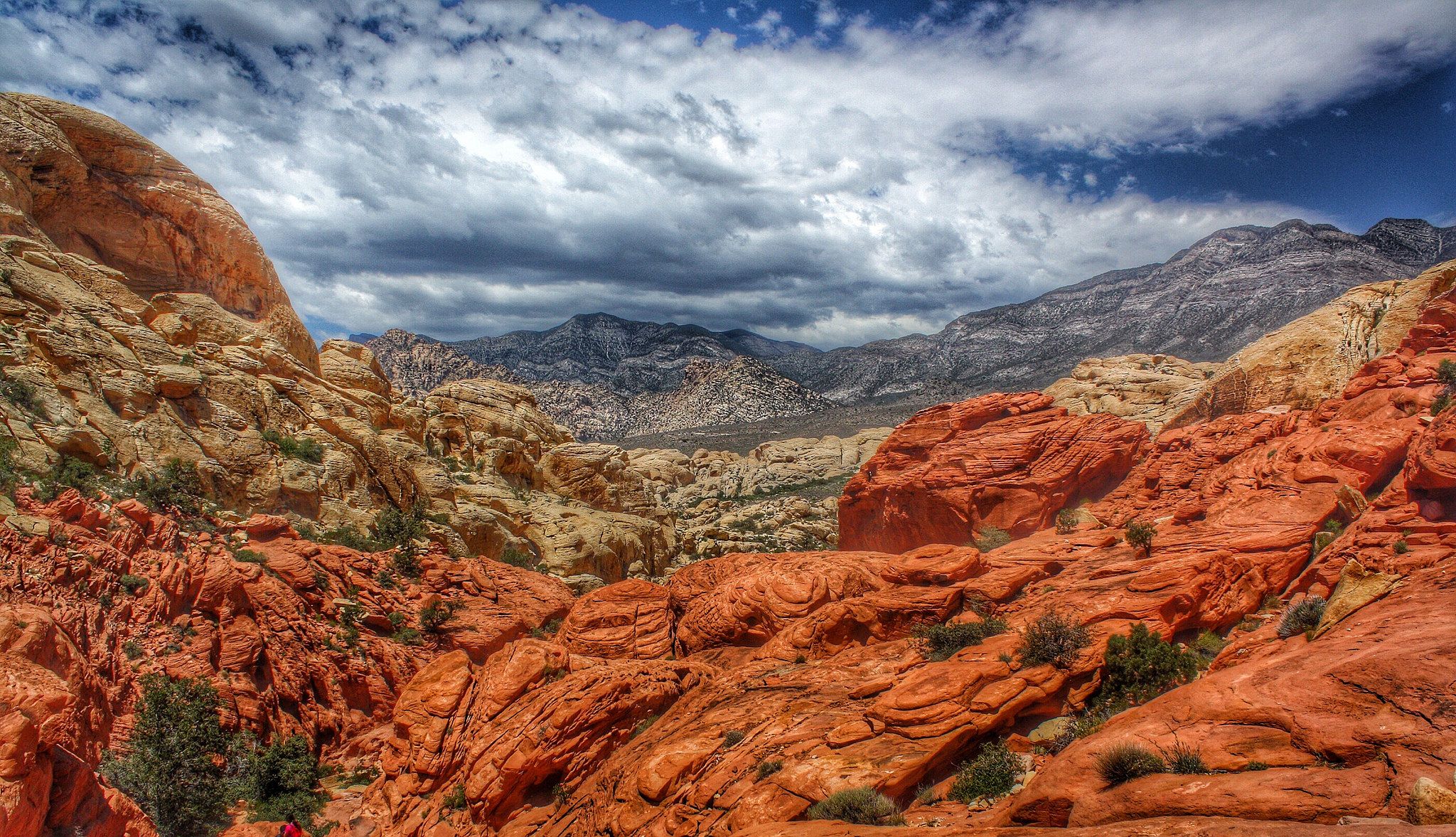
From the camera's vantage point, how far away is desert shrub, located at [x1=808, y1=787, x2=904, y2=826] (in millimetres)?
9547

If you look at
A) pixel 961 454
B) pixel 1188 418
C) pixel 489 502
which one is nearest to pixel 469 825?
pixel 489 502

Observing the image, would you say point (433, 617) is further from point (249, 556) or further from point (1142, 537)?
point (1142, 537)

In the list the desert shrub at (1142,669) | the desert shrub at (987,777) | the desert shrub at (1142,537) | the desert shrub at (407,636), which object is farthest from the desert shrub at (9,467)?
the desert shrub at (1142,537)

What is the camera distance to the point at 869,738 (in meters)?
11.7

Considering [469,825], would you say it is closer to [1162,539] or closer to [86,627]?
[86,627]

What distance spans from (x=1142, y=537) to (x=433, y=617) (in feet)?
80.6

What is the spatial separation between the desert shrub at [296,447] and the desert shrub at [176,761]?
12.3 m

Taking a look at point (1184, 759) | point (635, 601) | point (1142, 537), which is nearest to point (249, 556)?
point (635, 601)

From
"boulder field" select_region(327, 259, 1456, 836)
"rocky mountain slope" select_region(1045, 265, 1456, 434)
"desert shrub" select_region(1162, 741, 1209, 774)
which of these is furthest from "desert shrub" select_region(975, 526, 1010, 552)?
"desert shrub" select_region(1162, 741, 1209, 774)

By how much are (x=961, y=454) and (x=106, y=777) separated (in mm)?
34948

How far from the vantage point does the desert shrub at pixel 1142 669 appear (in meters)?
12.5

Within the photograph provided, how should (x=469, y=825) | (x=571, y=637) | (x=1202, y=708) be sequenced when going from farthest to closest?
(x=571, y=637), (x=469, y=825), (x=1202, y=708)

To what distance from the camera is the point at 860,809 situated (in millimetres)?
9680

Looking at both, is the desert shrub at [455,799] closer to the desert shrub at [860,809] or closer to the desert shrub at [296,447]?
the desert shrub at [860,809]
